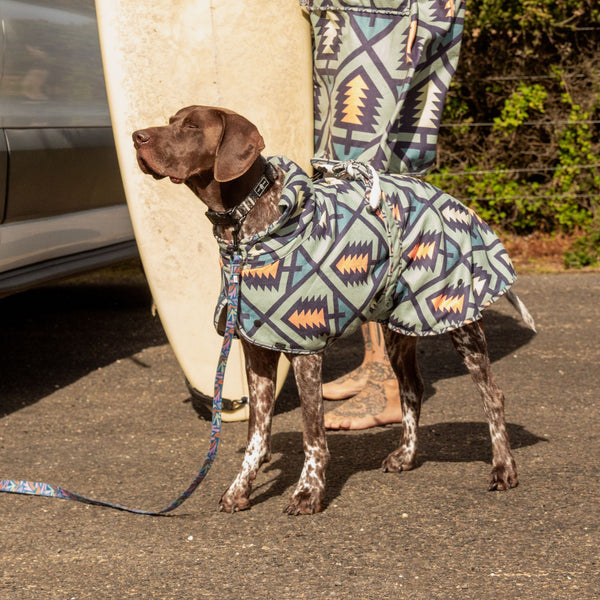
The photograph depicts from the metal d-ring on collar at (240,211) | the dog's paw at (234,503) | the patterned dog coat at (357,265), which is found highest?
the metal d-ring on collar at (240,211)

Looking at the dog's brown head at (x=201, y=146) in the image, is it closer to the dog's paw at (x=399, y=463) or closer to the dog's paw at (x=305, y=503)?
the dog's paw at (x=305, y=503)

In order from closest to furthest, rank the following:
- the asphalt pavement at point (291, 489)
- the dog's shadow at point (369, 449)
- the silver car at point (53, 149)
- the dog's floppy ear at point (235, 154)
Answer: the asphalt pavement at point (291, 489) → the dog's floppy ear at point (235, 154) → the dog's shadow at point (369, 449) → the silver car at point (53, 149)

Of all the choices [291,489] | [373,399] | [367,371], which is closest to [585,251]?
[367,371]

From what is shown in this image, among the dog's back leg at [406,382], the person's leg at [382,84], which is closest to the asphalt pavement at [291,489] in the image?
the dog's back leg at [406,382]

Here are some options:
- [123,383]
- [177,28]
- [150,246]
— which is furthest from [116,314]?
[177,28]

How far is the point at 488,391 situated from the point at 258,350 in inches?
33.9

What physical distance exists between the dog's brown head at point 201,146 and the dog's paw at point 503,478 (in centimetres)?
143

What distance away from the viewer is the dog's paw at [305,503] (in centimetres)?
339

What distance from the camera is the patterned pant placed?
4.08 m

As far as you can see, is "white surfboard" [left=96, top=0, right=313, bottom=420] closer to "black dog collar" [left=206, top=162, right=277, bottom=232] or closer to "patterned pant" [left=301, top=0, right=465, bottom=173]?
"patterned pant" [left=301, top=0, right=465, bottom=173]

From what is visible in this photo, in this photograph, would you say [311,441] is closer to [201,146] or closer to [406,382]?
[406,382]

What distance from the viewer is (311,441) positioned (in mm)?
3428

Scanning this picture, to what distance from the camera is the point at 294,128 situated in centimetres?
441

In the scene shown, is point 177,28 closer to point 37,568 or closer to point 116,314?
point 37,568
